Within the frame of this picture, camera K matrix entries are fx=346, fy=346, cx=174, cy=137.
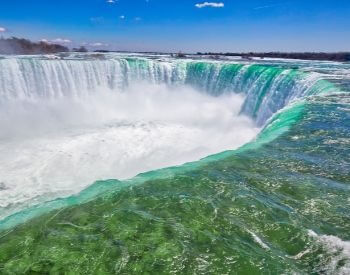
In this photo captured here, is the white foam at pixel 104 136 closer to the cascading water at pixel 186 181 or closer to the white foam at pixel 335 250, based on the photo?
the cascading water at pixel 186 181

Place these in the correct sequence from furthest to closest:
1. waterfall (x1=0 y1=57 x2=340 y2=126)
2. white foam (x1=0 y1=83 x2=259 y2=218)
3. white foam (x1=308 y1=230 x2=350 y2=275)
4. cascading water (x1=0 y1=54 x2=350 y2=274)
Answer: waterfall (x1=0 y1=57 x2=340 y2=126)
white foam (x1=0 y1=83 x2=259 y2=218)
cascading water (x1=0 y1=54 x2=350 y2=274)
white foam (x1=308 y1=230 x2=350 y2=275)

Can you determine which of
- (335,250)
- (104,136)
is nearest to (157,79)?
(104,136)

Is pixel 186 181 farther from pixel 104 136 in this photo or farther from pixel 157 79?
pixel 157 79

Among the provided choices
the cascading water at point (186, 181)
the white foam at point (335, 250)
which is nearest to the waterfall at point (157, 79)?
the cascading water at point (186, 181)

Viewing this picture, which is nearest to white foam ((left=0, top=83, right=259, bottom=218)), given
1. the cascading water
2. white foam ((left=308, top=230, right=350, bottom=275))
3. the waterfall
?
the cascading water

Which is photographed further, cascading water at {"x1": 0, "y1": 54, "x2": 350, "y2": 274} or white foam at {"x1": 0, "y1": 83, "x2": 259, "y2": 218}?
white foam at {"x1": 0, "y1": 83, "x2": 259, "y2": 218}

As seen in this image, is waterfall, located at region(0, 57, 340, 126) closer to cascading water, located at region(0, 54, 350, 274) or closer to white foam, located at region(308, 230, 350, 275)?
cascading water, located at region(0, 54, 350, 274)
